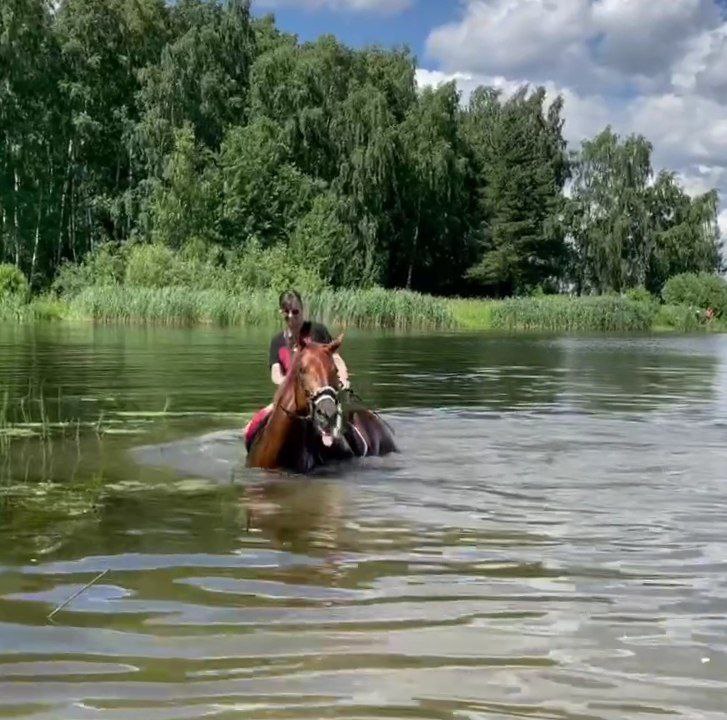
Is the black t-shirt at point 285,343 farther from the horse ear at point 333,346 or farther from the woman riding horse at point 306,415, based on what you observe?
the horse ear at point 333,346

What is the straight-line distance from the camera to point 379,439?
10820 millimetres

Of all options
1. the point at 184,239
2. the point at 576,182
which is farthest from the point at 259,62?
the point at 576,182

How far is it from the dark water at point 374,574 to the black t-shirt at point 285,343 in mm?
1001

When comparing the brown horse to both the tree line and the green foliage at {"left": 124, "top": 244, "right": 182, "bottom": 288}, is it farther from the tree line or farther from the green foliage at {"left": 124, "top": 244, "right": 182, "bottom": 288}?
the tree line

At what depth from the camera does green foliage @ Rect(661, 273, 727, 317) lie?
6812 centimetres

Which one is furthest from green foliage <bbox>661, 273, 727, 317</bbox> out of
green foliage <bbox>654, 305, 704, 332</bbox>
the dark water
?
the dark water

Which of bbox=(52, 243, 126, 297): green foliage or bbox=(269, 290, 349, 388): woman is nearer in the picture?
bbox=(269, 290, 349, 388): woman

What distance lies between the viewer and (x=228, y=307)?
43.1 metres

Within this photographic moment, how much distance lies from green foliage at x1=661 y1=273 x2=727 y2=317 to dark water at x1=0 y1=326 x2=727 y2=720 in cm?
5687

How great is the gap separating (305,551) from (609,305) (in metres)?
49.6

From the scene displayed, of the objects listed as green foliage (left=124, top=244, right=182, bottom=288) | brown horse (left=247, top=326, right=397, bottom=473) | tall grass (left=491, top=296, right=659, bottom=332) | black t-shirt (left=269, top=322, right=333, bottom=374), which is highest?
green foliage (left=124, top=244, right=182, bottom=288)

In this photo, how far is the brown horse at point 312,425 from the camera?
842cm

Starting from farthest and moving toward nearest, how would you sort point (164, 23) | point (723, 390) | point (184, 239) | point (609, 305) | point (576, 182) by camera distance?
point (576, 182) < point (164, 23) < point (184, 239) < point (609, 305) < point (723, 390)

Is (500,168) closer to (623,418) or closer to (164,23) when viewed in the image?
(164,23)
